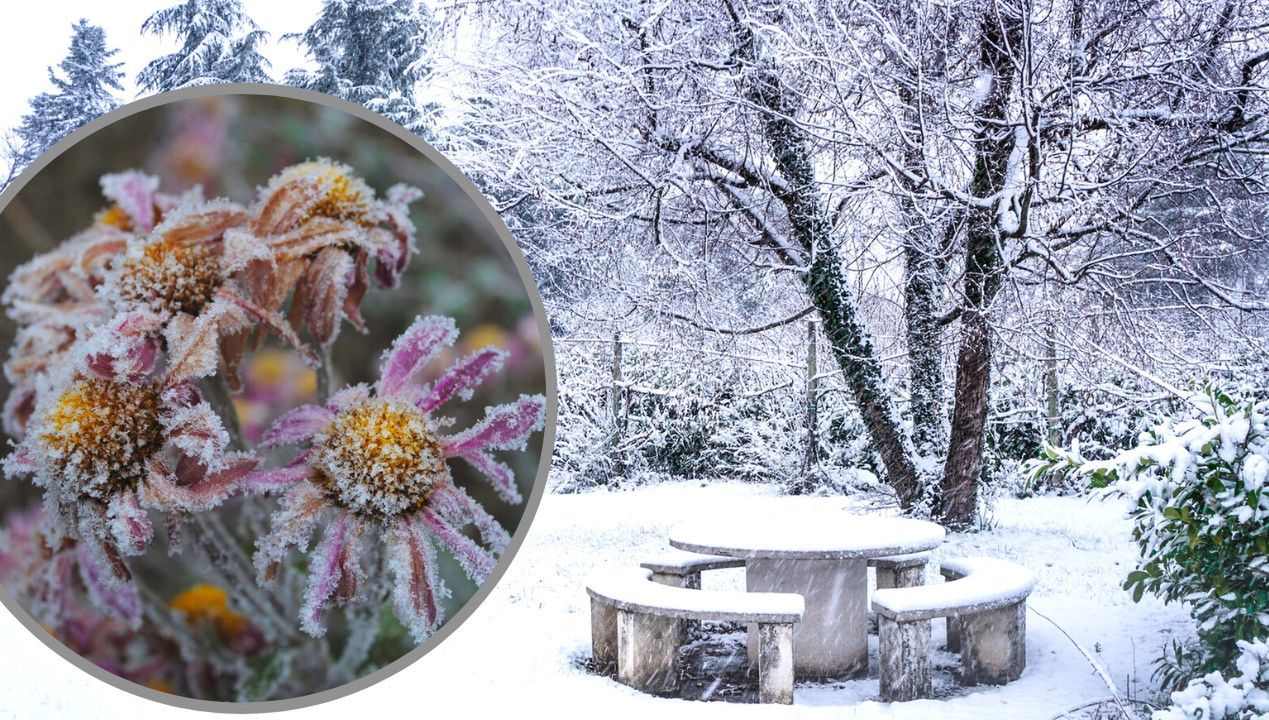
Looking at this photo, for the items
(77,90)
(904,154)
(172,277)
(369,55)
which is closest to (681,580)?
(904,154)

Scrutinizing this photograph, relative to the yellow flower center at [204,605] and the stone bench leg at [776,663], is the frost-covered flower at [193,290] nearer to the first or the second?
the yellow flower center at [204,605]

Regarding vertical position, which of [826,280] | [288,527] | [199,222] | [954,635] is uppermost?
[826,280]

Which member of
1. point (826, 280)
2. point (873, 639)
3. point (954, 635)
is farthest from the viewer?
point (826, 280)

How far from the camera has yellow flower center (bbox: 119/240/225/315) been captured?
149cm

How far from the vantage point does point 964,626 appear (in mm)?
5223

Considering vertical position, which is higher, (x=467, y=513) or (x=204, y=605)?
(x=467, y=513)

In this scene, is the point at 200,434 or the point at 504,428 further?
the point at 504,428

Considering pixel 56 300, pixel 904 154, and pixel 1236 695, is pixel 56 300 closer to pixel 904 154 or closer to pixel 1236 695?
pixel 1236 695

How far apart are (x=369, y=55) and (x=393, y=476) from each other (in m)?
15.6

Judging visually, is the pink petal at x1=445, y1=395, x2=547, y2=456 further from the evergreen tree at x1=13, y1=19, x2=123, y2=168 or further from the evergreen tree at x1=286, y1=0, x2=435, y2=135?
the evergreen tree at x1=13, y1=19, x2=123, y2=168

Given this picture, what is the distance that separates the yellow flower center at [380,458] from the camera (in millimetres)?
1504

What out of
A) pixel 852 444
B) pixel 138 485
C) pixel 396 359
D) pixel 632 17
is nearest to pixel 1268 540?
pixel 396 359

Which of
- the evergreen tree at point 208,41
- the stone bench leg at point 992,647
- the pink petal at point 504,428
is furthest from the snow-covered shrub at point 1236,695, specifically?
the evergreen tree at point 208,41

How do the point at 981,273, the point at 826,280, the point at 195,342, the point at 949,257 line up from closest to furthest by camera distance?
1. the point at 195,342
2. the point at 981,273
3. the point at 949,257
4. the point at 826,280
